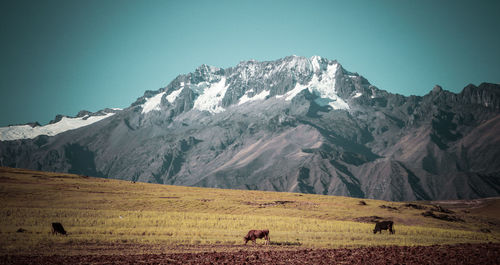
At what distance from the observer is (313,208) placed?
90375 millimetres

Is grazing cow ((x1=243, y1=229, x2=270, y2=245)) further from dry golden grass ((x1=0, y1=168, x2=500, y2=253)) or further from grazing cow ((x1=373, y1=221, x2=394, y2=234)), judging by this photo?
grazing cow ((x1=373, y1=221, x2=394, y2=234))

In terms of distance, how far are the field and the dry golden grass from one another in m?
0.11

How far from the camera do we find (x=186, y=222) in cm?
6247

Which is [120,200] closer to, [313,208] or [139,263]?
[313,208]

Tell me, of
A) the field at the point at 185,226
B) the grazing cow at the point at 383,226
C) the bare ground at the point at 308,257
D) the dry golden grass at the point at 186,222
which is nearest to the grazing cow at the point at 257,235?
the field at the point at 185,226

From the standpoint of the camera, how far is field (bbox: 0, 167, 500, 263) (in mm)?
43656

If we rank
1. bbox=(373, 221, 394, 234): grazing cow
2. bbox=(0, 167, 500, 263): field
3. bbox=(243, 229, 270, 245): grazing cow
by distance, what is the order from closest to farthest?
bbox=(0, 167, 500, 263): field
bbox=(243, 229, 270, 245): grazing cow
bbox=(373, 221, 394, 234): grazing cow

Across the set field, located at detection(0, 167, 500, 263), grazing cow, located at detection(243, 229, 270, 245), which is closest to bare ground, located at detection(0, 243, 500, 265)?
field, located at detection(0, 167, 500, 263)

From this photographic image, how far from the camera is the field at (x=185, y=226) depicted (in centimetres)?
4366

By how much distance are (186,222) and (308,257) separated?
30.6m

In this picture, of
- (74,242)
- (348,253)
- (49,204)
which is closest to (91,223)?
(74,242)

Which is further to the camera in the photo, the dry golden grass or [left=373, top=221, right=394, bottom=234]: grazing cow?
[left=373, top=221, right=394, bottom=234]: grazing cow

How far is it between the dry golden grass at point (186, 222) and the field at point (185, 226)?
11 centimetres

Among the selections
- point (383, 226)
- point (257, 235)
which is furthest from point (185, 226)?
point (383, 226)
